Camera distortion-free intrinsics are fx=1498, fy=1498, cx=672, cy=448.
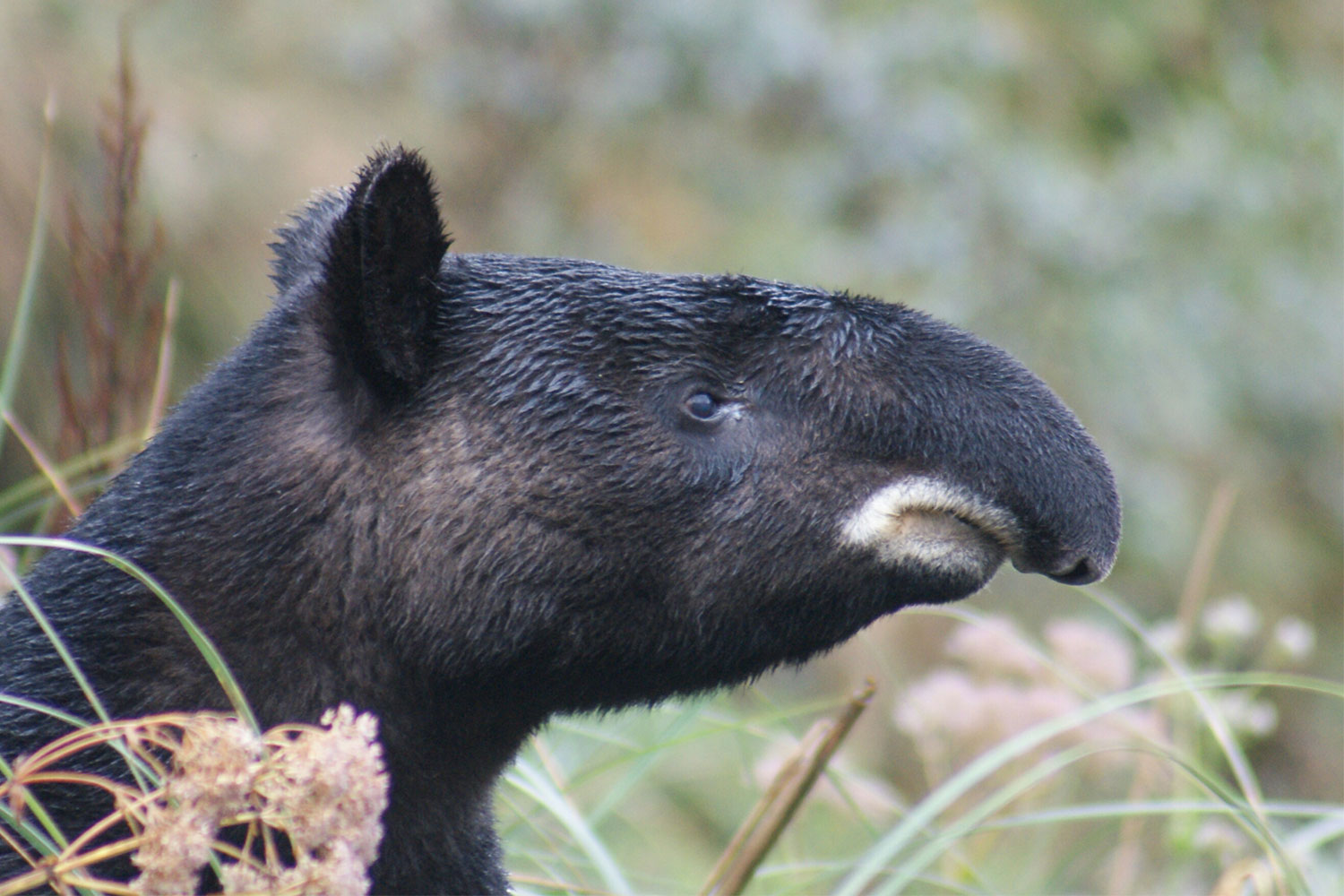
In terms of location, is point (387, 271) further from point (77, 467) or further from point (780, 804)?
point (77, 467)

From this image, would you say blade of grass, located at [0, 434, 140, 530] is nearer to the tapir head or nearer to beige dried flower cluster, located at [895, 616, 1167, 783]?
the tapir head

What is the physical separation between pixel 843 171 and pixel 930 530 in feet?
13.6

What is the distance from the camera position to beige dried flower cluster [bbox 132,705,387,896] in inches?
44.7

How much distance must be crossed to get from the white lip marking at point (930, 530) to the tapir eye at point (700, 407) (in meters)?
0.20

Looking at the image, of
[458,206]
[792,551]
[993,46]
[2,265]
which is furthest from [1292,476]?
[792,551]

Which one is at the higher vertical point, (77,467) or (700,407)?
(700,407)

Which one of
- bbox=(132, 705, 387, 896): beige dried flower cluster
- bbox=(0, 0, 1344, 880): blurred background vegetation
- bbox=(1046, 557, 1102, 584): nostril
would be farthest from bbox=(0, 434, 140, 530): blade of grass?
bbox=(0, 0, 1344, 880): blurred background vegetation

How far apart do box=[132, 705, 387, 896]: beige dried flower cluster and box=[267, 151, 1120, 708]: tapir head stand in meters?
0.48

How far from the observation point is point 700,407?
1703 millimetres

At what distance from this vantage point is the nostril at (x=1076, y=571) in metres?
1.61

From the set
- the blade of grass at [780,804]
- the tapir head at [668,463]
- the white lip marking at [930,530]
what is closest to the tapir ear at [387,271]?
the tapir head at [668,463]

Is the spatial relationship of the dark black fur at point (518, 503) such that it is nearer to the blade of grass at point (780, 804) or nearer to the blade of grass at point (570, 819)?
the blade of grass at point (780, 804)

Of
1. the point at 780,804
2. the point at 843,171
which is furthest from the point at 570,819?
the point at 843,171

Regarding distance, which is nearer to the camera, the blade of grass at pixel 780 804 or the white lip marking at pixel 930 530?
the white lip marking at pixel 930 530
